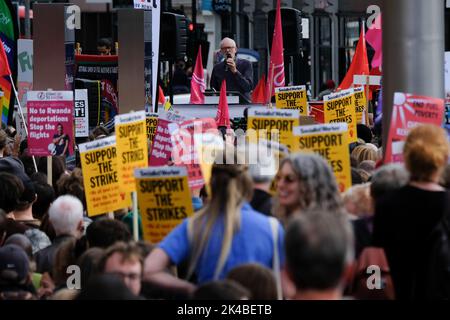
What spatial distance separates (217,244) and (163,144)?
4.88m

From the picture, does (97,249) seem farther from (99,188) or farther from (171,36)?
(171,36)

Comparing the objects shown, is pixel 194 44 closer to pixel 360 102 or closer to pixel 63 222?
pixel 360 102

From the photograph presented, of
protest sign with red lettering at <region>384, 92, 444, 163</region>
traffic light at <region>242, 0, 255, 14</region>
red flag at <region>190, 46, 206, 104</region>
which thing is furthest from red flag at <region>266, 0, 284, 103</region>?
traffic light at <region>242, 0, 255, 14</region>

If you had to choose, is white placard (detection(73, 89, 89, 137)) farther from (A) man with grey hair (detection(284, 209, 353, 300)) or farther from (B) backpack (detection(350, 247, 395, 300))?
(A) man with grey hair (detection(284, 209, 353, 300))

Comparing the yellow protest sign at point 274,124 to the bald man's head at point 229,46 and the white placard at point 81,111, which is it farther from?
→ the bald man's head at point 229,46

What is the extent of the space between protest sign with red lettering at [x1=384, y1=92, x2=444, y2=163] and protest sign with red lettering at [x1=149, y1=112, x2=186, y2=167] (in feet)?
8.13

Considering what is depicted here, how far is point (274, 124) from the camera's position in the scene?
10203 mm

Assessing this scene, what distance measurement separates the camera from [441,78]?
11039 mm

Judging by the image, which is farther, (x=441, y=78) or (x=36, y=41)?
(x=36, y=41)

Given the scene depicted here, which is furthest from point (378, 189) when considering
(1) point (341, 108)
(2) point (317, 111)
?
(2) point (317, 111)

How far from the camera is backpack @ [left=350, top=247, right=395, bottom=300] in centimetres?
722

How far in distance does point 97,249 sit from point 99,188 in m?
2.38

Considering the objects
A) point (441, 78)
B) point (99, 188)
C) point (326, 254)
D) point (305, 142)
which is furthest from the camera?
point (441, 78)
